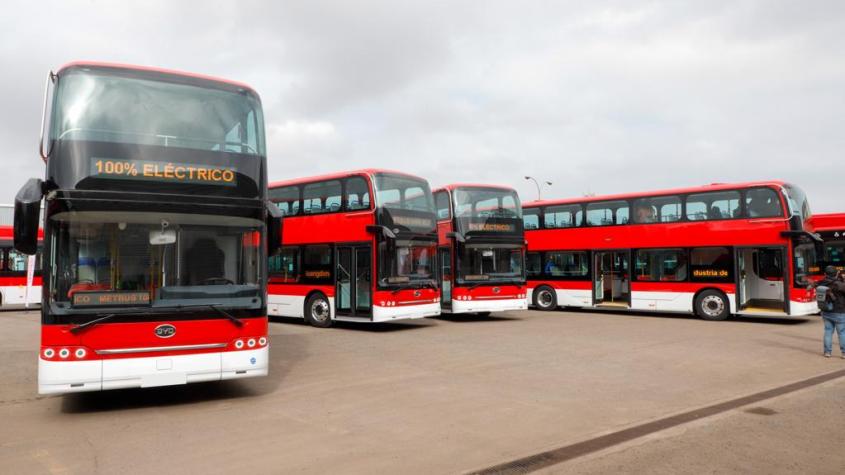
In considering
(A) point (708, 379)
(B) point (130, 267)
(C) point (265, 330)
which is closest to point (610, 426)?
(A) point (708, 379)

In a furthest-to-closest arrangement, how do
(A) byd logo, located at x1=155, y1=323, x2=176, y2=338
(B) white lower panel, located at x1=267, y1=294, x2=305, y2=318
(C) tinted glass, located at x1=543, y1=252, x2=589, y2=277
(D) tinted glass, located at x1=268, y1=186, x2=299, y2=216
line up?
1. (C) tinted glass, located at x1=543, y1=252, x2=589, y2=277
2. (D) tinted glass, located at x1=268, y1=186, x2=299, y2=216
3. (B) white lower panel, located at x1=267, y1=294, x2=305, y2=318
4. (A) byd logo, located at x1=155, y1=323, x2=176, y2=338

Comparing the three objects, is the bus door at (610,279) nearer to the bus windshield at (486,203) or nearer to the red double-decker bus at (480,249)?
the red double-decker bus at (480,249)

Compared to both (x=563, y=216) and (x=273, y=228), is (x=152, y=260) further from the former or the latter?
(x=563, y=216)

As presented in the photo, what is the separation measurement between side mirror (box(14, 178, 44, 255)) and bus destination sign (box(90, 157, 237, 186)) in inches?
24.4

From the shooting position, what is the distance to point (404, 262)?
16.2m

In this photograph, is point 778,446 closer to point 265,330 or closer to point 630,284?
point 265,330

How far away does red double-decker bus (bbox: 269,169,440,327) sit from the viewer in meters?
15.7

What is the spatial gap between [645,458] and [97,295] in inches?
230

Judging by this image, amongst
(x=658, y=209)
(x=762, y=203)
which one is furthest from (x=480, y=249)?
(x=762, y=203)

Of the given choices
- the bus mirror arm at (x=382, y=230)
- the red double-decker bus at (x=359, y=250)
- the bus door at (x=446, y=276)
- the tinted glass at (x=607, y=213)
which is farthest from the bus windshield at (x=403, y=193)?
the tinted glass at (x=607, y=213)

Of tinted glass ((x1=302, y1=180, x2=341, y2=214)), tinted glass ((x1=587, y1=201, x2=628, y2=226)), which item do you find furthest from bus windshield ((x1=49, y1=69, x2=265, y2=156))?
tinted glass ((x1=587, y1=201, x2=628, y2=226))

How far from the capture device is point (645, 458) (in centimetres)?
535

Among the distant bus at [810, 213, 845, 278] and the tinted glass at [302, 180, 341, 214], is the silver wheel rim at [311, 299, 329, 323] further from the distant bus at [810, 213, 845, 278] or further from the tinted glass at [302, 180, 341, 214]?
the distant bus at [810, 213, 845, 278]

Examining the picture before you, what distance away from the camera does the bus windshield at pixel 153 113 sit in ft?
23.6
